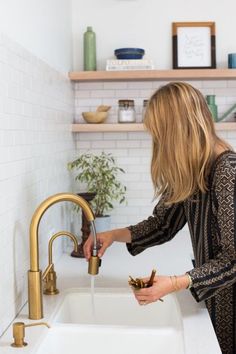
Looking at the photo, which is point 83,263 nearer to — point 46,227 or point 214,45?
point 46,227

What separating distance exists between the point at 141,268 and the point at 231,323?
0.76 metres

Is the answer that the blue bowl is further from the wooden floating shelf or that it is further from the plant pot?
the plant pot

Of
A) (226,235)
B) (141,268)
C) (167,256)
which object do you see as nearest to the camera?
(226,235)

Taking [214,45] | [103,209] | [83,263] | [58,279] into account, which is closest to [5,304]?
[58,279]

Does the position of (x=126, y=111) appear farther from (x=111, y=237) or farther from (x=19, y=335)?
(x=19, y=335)

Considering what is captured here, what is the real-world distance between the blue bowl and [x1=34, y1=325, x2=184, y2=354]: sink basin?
1885 millimetres

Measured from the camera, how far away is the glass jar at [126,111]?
340 centimetres

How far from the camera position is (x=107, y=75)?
333cm

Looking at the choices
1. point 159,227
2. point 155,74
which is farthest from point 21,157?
point 155,74

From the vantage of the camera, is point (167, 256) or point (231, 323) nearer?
point (231, 323)

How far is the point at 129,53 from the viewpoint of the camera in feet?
11.0

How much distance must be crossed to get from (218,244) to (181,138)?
0.36m

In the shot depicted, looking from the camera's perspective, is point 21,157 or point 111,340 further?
point 21,157

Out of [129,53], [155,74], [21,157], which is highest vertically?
[129,53]
